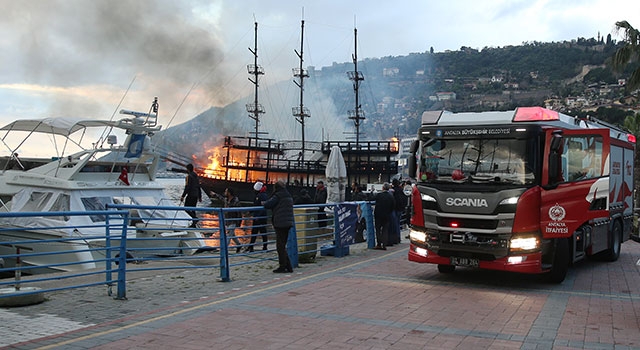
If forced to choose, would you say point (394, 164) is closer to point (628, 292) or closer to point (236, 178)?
point (236, 178)

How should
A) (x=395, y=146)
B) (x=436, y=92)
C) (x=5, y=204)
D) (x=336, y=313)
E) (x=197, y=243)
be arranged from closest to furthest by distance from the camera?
(x=336, y=313) < (x=197, y=243) < (x=5, y=204) < (x=395, y=146) < (x=436, y=92)

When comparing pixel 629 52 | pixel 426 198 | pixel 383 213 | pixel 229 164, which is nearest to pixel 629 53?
pixel 629 52

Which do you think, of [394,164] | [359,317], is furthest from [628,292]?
[394,164]

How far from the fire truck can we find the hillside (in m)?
50.6

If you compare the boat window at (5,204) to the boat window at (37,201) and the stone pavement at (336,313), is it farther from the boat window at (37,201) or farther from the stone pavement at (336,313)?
the stone pavement at (336,313)

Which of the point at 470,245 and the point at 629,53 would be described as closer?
the point at 470,245

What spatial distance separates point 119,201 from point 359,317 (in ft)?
37.8

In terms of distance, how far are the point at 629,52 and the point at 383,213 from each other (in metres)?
11.8

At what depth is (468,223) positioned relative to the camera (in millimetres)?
9617

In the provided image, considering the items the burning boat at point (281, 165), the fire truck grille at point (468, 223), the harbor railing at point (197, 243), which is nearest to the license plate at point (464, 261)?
the fire truck grille at point (468, 223)

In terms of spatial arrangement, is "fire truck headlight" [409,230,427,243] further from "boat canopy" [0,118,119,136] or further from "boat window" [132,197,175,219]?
"boat canopy" [0,118,119,136]

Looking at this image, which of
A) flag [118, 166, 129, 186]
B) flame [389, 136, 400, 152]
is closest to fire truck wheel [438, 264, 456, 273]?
flag [118, 166, 129, 186]

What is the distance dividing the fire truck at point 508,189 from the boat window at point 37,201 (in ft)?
36.7

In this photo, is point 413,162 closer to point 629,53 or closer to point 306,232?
point 306,232
